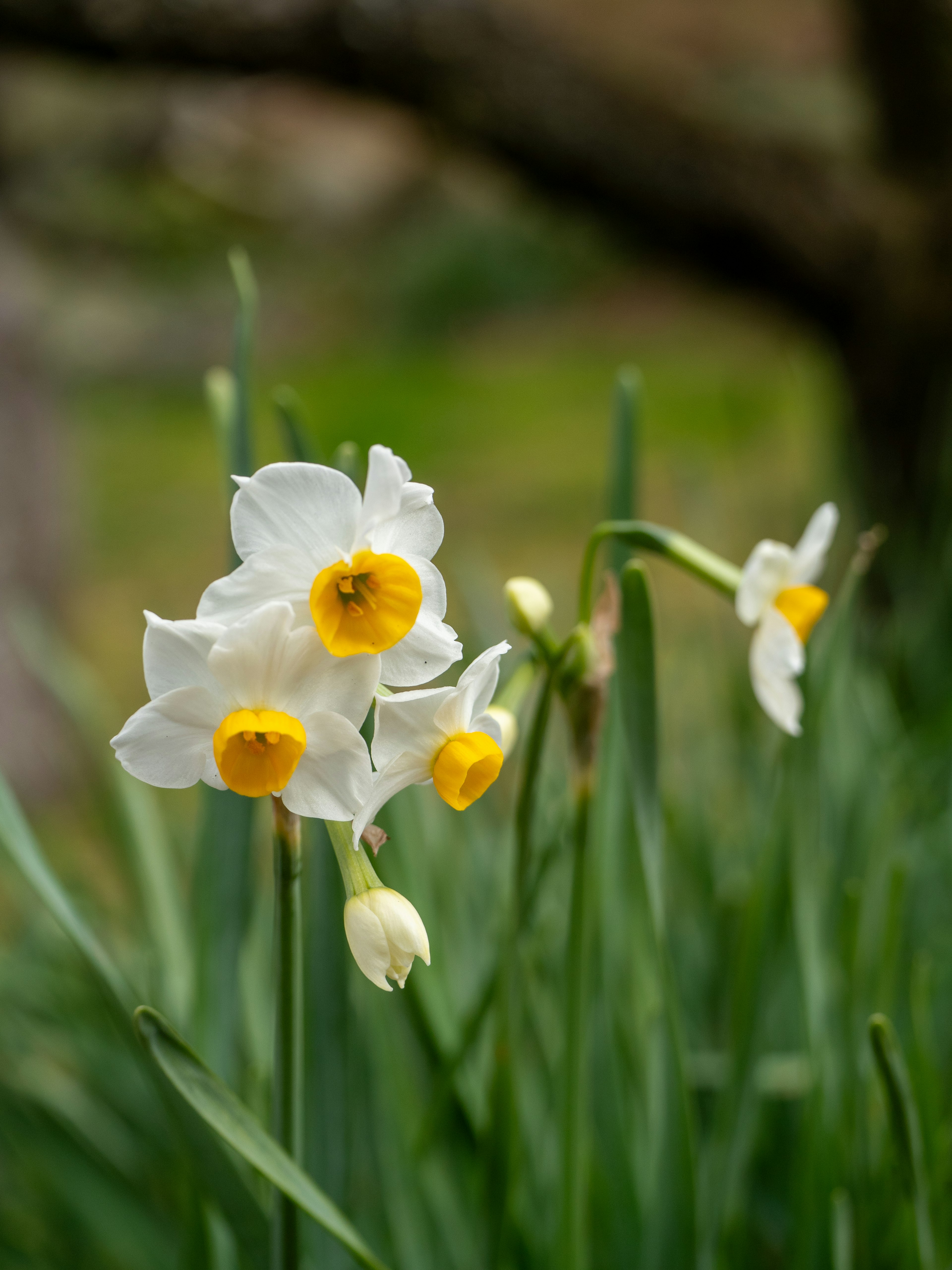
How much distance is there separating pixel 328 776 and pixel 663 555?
0.49ft

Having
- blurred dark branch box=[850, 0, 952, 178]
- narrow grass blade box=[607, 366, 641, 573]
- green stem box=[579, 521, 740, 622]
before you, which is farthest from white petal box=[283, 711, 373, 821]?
blurred dark branch box=[850, 0, 952, 178]

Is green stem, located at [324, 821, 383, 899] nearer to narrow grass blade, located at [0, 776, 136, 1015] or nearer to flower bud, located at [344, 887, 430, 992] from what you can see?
flower bud, located at [344, 887, 430, 992]

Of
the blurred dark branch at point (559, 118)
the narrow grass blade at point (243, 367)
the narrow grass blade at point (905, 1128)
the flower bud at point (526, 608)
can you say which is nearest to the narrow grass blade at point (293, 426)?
the narrow grass blade at point (243, 367)

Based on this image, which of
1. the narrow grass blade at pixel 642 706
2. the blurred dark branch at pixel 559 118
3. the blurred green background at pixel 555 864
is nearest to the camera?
the narrow grass blade at pixel 642 706

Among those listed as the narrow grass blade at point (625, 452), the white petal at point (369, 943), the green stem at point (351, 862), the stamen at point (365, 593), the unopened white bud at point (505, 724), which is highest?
the narrow grass blade at point (625, 452)

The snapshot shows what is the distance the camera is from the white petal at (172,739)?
195 millimetres

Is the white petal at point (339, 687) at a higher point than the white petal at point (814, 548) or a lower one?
lower

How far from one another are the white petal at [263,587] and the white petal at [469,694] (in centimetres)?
3

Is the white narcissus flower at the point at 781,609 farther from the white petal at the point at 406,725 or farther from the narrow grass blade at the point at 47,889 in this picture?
the narrow grass blade at the point at 47,889

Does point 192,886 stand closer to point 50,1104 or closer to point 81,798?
point 50,1104

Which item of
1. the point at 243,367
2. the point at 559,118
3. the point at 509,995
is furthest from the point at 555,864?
the point at 559,118

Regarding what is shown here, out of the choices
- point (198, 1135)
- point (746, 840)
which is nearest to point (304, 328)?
point (746, 840)

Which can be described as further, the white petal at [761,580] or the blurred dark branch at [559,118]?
the blurred dark branch at [559,118]

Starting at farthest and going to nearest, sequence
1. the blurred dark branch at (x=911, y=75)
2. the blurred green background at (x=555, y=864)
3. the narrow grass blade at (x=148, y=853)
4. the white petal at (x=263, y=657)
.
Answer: the blurred dark branch at (x=911, y=75) → the narrow grass blade at (x=148, y=853) → the blurred green background at (x=555, y=864) → the white petal at (x=263, y=657)
